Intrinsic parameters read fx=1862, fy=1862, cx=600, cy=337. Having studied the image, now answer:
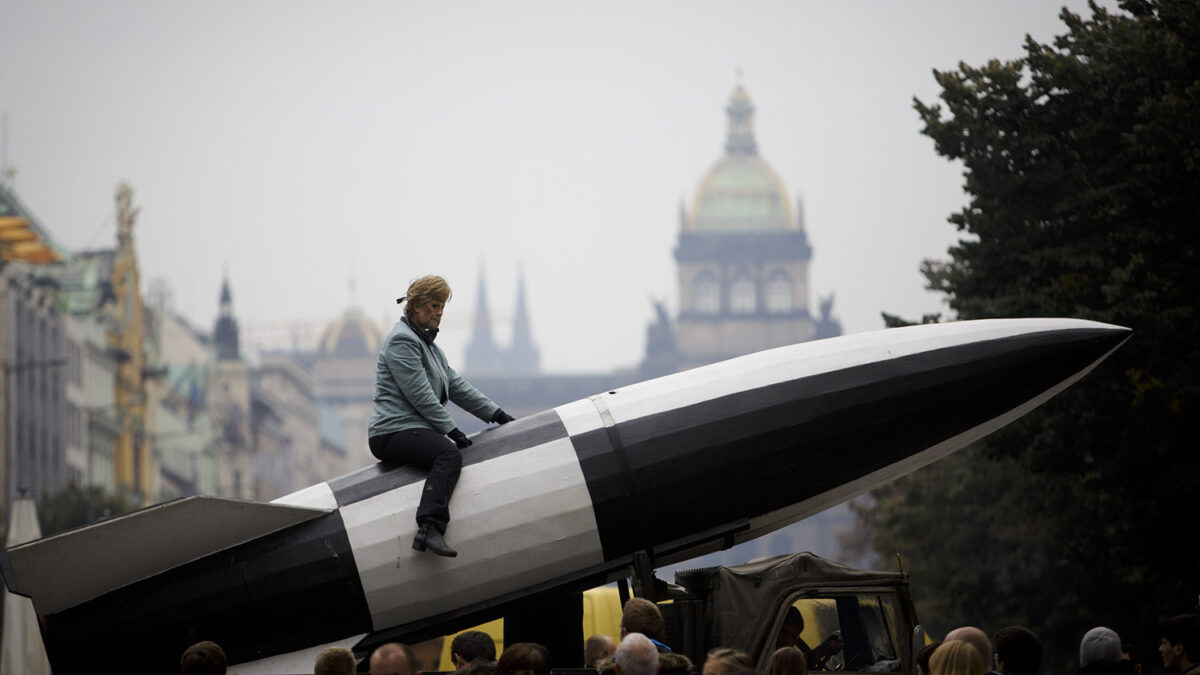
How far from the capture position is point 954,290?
34250 millimetres

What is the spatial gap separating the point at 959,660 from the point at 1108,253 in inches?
791

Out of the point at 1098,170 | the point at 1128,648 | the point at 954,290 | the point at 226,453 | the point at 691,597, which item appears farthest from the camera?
the point at 226,453

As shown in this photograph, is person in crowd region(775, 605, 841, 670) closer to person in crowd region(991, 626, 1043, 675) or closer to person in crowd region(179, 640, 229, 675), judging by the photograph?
person in crowd region(991, 626, 1043, 675)

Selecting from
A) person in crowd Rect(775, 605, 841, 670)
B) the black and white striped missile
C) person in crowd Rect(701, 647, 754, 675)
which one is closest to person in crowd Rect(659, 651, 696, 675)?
person in crowd Rect(701, 647, 754, 675)

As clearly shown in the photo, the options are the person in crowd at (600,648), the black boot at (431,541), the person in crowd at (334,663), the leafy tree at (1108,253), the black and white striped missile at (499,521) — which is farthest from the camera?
the leafy tree at (1108,253)

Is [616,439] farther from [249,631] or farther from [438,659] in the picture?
[438,659]

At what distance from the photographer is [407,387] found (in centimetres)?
1499

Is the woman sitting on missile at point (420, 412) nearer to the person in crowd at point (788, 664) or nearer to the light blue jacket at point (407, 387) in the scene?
the light blue jacket at point (407, 387)

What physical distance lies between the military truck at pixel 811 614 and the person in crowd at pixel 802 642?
0.09 feet

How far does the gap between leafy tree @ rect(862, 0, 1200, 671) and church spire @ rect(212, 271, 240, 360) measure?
134 m

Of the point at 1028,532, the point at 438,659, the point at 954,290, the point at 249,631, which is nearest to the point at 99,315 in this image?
the point at 1028,532

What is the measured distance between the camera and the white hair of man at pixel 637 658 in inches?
416

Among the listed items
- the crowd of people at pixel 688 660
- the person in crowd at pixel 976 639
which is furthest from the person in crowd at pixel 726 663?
the person in crowd at pixel 976 639

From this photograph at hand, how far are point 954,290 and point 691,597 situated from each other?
68.9 ft
